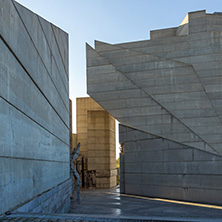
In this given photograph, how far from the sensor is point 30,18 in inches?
305

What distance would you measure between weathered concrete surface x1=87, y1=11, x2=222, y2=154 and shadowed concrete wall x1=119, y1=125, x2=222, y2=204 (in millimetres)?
552

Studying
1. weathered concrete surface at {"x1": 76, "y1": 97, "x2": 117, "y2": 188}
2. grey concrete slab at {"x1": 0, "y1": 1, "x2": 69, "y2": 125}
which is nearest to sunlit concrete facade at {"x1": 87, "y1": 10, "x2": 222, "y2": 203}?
weathered concrete surface at {"x1": 76, "y1": 97, "x2": 117, "y2": 188}

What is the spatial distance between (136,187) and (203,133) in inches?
222

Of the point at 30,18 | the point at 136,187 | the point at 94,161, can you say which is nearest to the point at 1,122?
the point at 30,18

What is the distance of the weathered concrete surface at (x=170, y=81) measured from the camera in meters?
17.7

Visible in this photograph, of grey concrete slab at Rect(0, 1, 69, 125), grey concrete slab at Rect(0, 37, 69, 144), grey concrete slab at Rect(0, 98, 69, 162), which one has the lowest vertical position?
grey concrete slab at Rect(0, 98, 69, 162)

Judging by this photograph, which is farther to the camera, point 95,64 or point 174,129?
point 95,64

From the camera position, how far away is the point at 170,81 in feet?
61.8

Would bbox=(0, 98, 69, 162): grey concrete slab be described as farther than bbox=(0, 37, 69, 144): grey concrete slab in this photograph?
No

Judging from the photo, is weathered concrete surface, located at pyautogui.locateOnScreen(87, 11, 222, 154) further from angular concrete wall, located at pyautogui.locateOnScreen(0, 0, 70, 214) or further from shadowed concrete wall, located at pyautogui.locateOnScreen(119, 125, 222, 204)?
angular concrete wall, located at pyautogui.locateOnScreen(0, 0, 70, 214)

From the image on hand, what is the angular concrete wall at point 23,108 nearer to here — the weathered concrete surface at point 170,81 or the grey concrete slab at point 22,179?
the grey concrete slab at point 22,179

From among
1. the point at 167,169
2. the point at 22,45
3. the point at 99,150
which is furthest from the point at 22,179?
the point at 99,150

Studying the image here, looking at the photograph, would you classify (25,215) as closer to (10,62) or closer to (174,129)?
(10,62)

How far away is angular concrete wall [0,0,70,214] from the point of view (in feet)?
17.3
